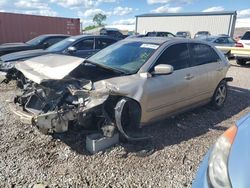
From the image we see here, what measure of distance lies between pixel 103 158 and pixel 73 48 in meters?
4.78

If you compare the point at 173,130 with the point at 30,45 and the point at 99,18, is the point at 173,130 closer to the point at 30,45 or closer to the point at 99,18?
the point at 30,45

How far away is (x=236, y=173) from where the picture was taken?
1.61 metres

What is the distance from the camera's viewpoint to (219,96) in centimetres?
589

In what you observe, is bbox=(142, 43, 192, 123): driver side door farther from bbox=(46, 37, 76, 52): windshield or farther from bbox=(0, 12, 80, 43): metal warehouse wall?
bbox=(0, 12, 80, 43): metal warehouse wall

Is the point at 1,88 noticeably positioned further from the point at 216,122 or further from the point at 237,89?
the point at 237,89

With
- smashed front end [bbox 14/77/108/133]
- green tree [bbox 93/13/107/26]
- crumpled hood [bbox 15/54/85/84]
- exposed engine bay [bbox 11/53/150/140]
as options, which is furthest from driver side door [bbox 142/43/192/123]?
green tree [bbox 93/13/107/26]

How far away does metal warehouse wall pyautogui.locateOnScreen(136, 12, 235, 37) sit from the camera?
41.6 metres

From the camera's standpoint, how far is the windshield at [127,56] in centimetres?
419

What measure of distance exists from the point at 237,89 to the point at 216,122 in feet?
11.1

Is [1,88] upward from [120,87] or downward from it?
downward

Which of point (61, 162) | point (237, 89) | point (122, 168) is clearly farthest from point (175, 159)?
point (237, 89)

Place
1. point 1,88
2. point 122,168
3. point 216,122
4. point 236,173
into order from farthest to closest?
1. point 1,88
2. point 216,122
3. point 122,168
4. point 236,173

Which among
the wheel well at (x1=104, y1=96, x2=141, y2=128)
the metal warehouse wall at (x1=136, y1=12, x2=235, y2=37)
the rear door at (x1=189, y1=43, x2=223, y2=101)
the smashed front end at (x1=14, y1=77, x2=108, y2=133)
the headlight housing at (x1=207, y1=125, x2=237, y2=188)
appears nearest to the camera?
the headlight housing at (x1=207, y1=125, x2=237, y2=188)

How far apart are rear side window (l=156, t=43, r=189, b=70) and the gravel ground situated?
111cm
